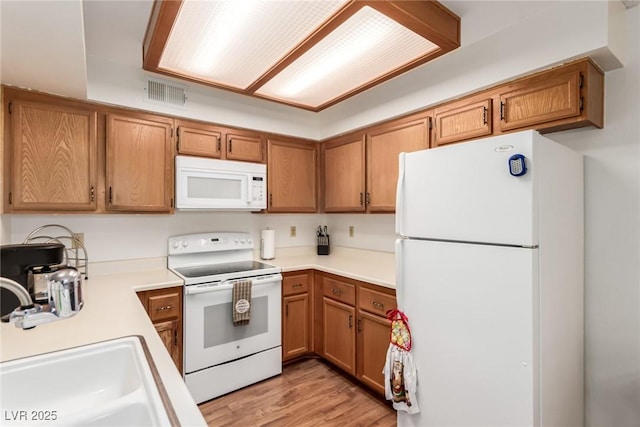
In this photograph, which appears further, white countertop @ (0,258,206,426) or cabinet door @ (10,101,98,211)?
cabinet door @ (10,101,98,211)

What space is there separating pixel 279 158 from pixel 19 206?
186 centimetres

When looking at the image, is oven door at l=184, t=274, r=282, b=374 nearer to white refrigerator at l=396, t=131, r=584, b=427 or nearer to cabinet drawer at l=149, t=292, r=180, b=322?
cabinet drawer at l=149, t=292, r=180, b=322

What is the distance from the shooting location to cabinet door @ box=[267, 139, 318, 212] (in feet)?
9.75

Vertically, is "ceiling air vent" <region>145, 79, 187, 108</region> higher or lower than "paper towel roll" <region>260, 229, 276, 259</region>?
higher

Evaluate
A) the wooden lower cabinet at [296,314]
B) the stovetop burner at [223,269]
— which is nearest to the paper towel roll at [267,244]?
the stovetop burner at [223,269]

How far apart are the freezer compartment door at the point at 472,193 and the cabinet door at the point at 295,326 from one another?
1293 millimetres

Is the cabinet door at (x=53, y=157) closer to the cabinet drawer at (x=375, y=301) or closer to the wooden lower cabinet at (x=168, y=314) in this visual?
the wooden lower cabinet at (x=168, y=314)

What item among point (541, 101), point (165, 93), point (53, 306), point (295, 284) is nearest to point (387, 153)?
point (541, 101)

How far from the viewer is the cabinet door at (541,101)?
1597 millimetres

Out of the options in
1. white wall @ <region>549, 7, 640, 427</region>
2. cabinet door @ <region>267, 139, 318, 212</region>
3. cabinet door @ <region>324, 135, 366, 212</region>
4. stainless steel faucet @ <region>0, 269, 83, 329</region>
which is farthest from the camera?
cabinet door @ <region>267, 139, 318, 212</region>

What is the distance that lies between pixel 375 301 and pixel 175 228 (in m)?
1.76

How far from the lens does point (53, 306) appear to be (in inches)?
31.9

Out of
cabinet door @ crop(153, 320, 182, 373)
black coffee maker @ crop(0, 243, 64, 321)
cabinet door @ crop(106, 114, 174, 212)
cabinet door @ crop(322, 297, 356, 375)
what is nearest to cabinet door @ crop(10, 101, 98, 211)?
cabinet door @ crop(106, 114, 174, 212)

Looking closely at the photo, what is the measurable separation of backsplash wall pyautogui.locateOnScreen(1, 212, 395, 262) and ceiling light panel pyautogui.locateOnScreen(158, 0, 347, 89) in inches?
47.9
